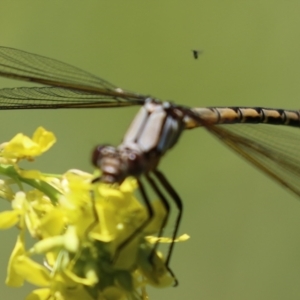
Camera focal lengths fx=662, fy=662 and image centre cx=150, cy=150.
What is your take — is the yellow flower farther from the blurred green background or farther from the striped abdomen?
the blurred green background

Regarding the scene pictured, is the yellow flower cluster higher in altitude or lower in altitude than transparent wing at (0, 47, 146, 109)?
lower

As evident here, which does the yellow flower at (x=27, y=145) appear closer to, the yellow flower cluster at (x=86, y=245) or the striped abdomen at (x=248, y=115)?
the yellow flower cluster at (x=86, y=245)

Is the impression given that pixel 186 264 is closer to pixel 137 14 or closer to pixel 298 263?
pixel 298 263

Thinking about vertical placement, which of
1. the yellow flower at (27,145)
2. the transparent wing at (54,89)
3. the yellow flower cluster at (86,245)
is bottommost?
the yellow flower cluster at (86,245)

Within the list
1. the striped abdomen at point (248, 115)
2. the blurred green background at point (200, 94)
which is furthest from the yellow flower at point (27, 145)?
the blurred green background at point (200, 94)

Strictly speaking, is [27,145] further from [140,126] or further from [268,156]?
[268,156]

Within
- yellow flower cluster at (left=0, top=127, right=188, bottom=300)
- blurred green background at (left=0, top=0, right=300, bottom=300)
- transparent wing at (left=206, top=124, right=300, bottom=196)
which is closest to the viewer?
yellow flower cluster at (left=0, top=127, right=188, bottom=300)

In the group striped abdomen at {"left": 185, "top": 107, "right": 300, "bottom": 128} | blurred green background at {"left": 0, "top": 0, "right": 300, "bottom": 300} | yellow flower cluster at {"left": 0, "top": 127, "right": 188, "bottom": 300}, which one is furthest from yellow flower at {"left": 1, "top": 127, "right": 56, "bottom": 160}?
blurred green background at {"left": 0, "top": 0, "right": 300, "bottom": 300}

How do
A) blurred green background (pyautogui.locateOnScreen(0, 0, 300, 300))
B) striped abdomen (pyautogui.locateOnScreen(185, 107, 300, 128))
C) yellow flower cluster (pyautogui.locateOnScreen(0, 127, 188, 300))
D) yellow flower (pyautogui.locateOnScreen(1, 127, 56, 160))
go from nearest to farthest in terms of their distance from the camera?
yellow flower cluster (pyautogui.locateOnScreen(0, 127, 188, 300)) < yellow flower (pyautogui.locateOnScreen(1, 127, 56, 160)) < striped abdomen (pyautogui.locateOnScreen(185, 107, 300, 128)) < blurred green background (pyautogui.locateOnScreen(0, 0, 300, 300))
